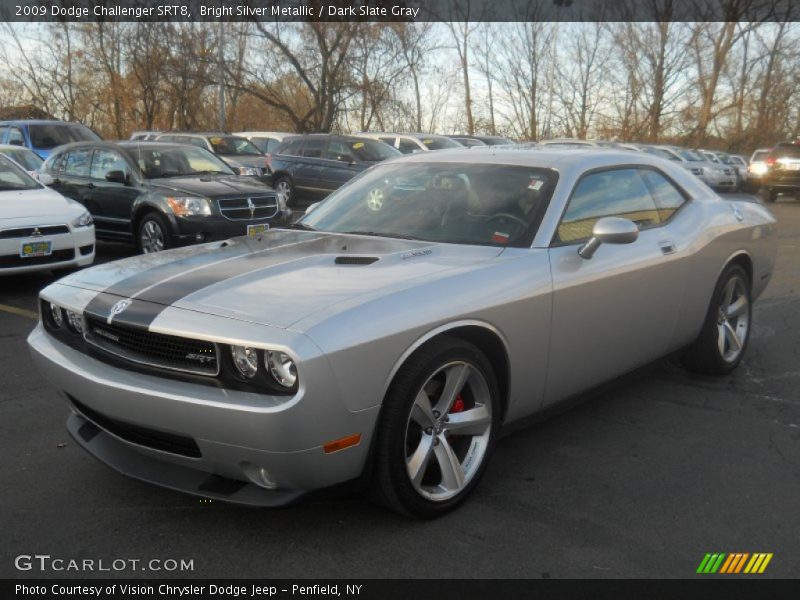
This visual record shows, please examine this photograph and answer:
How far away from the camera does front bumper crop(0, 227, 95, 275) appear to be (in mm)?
7367

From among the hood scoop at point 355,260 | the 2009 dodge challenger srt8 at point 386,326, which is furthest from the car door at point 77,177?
the hood scoop at point 355,260

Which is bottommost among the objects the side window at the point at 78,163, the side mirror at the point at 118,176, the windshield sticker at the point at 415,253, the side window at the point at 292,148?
the windshield sticker at the point at 415,253

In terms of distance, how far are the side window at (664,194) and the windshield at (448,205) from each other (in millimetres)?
1003

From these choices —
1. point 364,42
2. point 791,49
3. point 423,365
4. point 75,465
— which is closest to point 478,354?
point 423,365

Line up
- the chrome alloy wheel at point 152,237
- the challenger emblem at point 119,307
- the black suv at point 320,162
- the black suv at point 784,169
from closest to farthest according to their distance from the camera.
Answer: the challenger emblem at point 119,307 → the chrome alloy wheel at point 152,237 → the black suv at point 320,162 → the black suv at point 784,169

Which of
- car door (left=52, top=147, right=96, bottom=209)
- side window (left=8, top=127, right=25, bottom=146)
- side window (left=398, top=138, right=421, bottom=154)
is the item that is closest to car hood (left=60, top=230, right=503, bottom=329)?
car door (left=52, top=147, right=96, bottom=209)

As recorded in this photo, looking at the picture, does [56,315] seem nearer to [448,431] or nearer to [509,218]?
[448,431]

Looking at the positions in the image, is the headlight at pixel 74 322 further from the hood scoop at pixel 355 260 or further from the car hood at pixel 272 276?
the hood scoop at pixel 355 260

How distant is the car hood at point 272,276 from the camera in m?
2.94

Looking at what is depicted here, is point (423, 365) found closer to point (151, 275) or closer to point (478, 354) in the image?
point (478, 354)

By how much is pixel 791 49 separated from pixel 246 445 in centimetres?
4531

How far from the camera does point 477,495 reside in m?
3.43

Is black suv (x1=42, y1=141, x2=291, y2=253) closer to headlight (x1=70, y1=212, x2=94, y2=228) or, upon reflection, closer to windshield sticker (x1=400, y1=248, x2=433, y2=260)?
headlight (x1=70, y1=212, x2=94, y2=228)

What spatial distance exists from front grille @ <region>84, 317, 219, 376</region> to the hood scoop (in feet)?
2.78
